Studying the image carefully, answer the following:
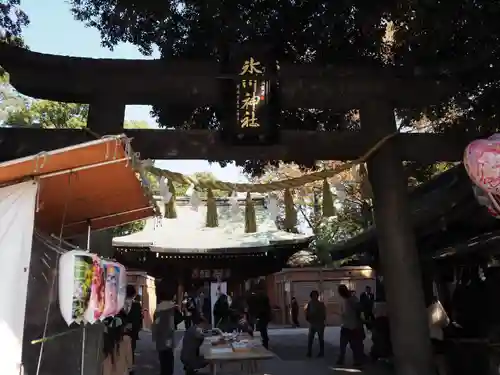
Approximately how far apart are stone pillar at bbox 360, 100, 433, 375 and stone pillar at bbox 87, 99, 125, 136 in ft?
10.3

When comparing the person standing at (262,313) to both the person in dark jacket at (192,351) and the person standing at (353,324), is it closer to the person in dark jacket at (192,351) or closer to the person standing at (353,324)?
the person standing at (353,324)

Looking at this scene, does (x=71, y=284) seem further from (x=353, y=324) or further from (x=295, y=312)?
(x=295, y=312)

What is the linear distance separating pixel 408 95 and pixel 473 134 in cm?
96

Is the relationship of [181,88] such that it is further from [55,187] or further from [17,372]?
[17,372]

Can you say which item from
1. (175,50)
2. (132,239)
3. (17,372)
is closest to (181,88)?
(175,50)

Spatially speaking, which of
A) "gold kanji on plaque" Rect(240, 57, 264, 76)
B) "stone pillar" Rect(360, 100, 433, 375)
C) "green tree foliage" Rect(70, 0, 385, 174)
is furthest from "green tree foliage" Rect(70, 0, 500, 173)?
"stone pillar" Rect(360, 100, 433, 375)

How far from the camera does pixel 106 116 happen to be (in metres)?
6.03

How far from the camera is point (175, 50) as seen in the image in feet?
24.2

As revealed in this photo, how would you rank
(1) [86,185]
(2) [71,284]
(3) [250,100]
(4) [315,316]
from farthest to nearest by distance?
(4) [315,316] → (3) [250,100] → (1) [86,185] → (2) [71,284]

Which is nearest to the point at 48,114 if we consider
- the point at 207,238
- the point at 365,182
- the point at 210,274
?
the point at 207,238

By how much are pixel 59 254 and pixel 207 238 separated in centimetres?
1184

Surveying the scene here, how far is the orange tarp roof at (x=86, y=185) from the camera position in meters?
3.10

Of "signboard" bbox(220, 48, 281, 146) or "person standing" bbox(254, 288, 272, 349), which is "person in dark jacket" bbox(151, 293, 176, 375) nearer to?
"signboard" bbox(220, 48, 281, 146)

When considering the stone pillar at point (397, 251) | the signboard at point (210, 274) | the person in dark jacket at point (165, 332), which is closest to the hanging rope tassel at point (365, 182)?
the stone pillar at point (397, 251)
